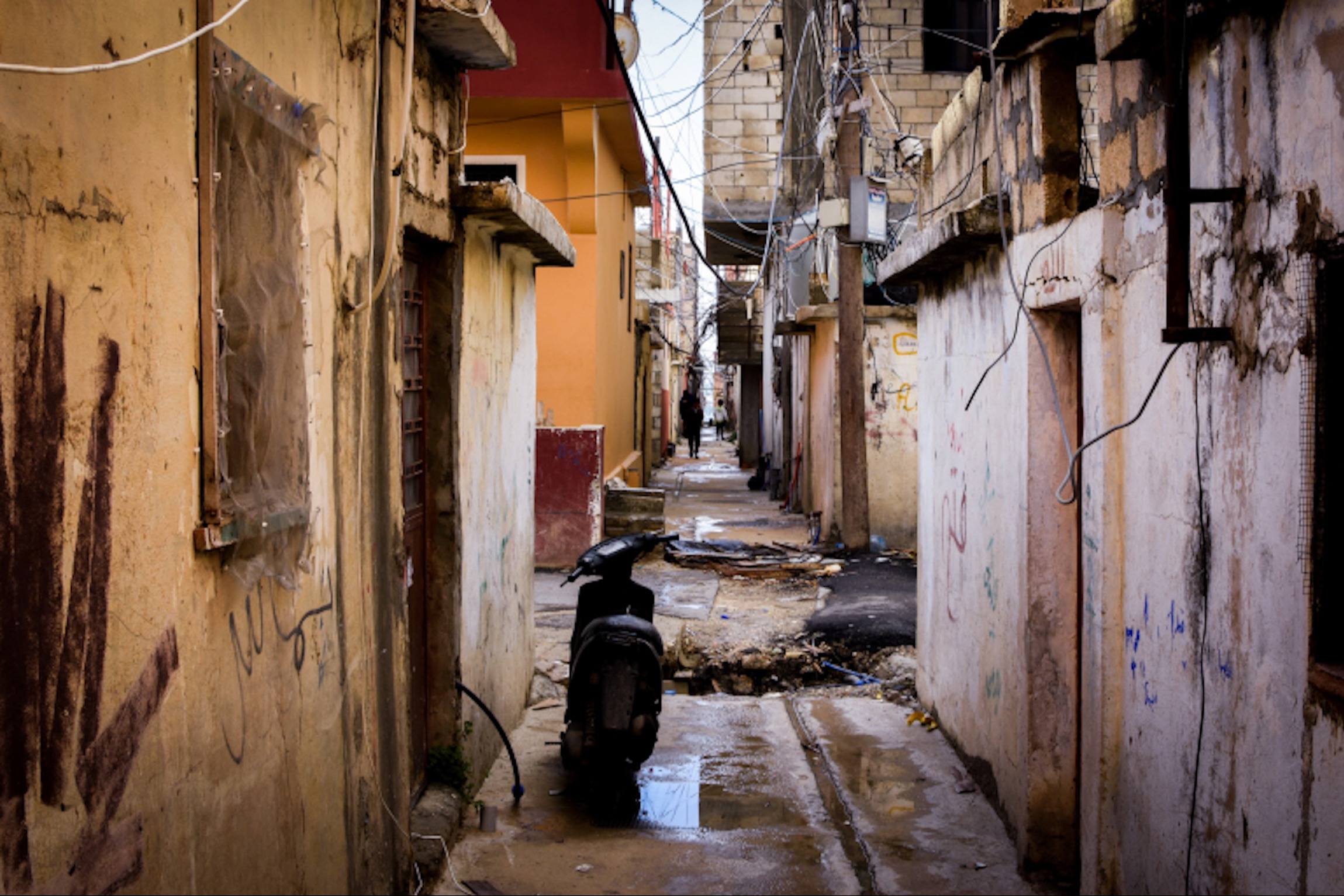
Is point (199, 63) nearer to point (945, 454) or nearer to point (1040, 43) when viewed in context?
point (1040, 43)

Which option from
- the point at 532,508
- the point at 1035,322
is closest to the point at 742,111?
the point at 532,508

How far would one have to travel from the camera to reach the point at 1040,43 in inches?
201

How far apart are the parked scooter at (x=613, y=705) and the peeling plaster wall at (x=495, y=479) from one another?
21.0 inches

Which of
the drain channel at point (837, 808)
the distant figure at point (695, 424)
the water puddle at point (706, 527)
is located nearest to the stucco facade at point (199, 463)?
the drain channel at point (837, 808)

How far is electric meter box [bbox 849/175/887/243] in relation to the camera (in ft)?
41.3

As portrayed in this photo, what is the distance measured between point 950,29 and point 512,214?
14.3 m

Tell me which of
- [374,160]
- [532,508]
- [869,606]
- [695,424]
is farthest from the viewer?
[695,424]

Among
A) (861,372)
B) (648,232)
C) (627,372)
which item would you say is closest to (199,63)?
(861,372)

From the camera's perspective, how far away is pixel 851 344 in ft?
44.1

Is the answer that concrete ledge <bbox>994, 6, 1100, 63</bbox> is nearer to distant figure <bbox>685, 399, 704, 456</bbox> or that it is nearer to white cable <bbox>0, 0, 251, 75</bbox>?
white cable <bbox>0, 0, 251, 75</bbox>

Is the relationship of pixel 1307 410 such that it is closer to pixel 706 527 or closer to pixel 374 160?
pixel 374 160

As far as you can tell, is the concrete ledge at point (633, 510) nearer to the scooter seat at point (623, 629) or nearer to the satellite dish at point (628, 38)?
the satellite dish at point (628, 38)

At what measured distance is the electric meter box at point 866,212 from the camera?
41.3 feet

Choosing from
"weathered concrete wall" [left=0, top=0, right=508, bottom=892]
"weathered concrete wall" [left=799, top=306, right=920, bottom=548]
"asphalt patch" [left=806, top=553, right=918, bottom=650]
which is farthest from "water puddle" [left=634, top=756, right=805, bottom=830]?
"weathered concrete wall" [left=799, top=306, right=920, bottom=548]
